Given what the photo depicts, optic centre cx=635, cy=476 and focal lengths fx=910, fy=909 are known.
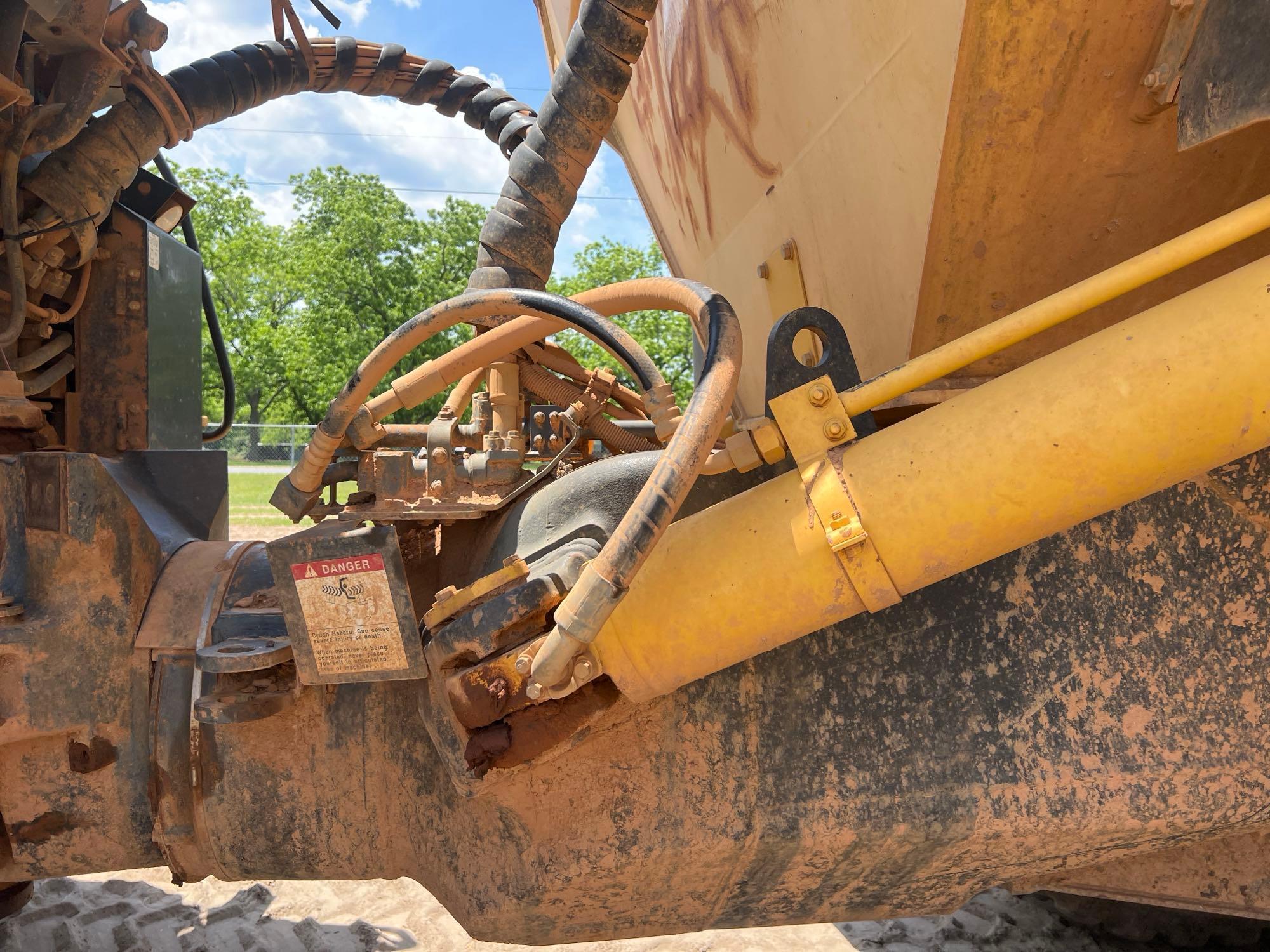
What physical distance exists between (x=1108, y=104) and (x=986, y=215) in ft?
0.71

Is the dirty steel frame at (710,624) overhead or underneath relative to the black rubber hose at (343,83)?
underneath

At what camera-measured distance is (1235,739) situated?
4.49 feet

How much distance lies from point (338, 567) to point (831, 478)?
814 millimetres

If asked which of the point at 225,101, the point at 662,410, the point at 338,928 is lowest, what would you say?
the point at 338,928

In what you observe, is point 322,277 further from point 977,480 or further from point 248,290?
point 977,480

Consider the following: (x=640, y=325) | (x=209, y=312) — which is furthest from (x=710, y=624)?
(x=640, y=325)

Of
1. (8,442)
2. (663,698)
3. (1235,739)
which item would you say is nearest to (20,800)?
(8,442)

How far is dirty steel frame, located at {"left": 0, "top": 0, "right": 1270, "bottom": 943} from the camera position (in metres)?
1.23

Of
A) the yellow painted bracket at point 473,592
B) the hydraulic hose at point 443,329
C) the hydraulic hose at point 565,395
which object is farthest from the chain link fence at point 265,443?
the yellow painted bracket at point 473,592

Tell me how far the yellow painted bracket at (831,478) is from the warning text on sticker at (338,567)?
2.27ft

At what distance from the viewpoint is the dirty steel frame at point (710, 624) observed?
1231mm

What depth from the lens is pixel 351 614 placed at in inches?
60.3

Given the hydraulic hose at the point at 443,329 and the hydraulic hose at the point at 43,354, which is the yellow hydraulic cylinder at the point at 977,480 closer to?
the hydraulic hose at the point at 443,329

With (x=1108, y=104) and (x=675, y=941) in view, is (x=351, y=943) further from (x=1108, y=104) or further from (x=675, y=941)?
(x=1108, y=104)
